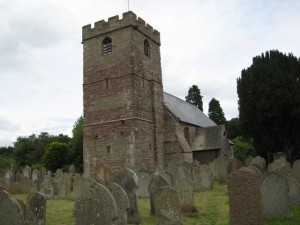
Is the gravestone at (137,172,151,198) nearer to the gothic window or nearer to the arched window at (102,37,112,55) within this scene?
the arched window at (102,37,112,55)

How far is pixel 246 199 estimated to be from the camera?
23.7ft

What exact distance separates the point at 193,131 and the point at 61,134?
31834 millimetres

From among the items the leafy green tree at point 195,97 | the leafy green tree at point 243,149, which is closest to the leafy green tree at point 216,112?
the leafy green tree at point 195,97

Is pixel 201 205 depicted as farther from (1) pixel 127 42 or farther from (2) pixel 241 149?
(2) pixel 241 149

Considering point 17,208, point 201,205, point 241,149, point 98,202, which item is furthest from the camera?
point 241,149

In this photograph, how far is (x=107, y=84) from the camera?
2392cm

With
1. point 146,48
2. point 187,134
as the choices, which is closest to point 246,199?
point 146,48

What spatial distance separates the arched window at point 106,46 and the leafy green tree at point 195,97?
2174 cm

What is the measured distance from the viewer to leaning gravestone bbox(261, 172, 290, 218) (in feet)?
27.6

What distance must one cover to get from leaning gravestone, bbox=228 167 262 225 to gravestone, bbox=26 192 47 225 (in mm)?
4331

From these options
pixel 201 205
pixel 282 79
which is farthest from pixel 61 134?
pixel 201 205

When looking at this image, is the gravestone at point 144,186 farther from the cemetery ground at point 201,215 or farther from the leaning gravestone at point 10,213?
the leaning gravestone at point 10,213

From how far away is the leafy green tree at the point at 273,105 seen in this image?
2102cm

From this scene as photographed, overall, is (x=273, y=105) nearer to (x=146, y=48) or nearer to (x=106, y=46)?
(x=146, y=48)
